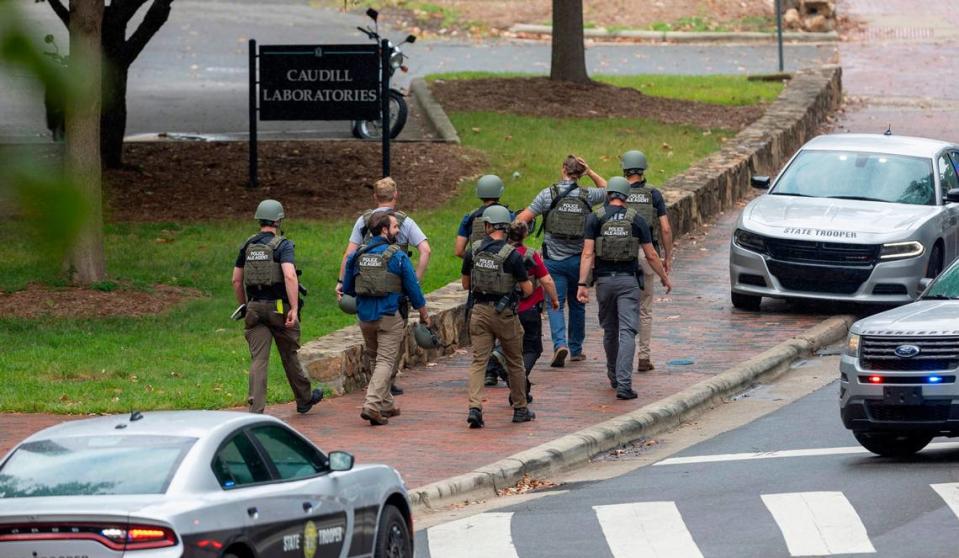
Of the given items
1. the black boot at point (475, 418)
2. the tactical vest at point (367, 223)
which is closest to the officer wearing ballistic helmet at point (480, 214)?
the tactical vest at point (367, 223)

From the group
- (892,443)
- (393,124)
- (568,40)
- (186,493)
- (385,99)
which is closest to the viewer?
(186,493)

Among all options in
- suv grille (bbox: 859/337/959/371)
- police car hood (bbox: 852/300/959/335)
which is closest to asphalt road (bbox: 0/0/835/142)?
police car hood (bbox: 852/300/959/335)

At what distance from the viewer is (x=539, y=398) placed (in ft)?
49.3

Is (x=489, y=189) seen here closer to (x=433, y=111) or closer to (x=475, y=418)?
(x=475, y=418)

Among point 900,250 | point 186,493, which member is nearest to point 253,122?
point 900,250

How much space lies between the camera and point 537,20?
44.7 metres

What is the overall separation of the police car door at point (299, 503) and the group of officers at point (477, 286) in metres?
4.97

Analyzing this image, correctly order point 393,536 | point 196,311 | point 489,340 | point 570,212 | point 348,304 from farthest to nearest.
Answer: point 196,311, point 570,212, point 348,304, point 489,340, point 393,536

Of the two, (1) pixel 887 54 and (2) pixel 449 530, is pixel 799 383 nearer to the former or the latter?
(2) pixel 449 530

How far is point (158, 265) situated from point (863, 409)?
1006 cm

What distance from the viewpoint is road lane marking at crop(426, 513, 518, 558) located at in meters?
9.97

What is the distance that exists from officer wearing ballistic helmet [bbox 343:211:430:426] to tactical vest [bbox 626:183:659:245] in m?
2.91

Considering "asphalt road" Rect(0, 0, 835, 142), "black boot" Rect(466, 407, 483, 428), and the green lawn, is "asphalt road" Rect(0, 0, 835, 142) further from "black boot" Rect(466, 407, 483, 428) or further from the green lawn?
"black boot" Rect(466, 407, 483, 428)

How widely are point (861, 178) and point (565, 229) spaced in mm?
4946
